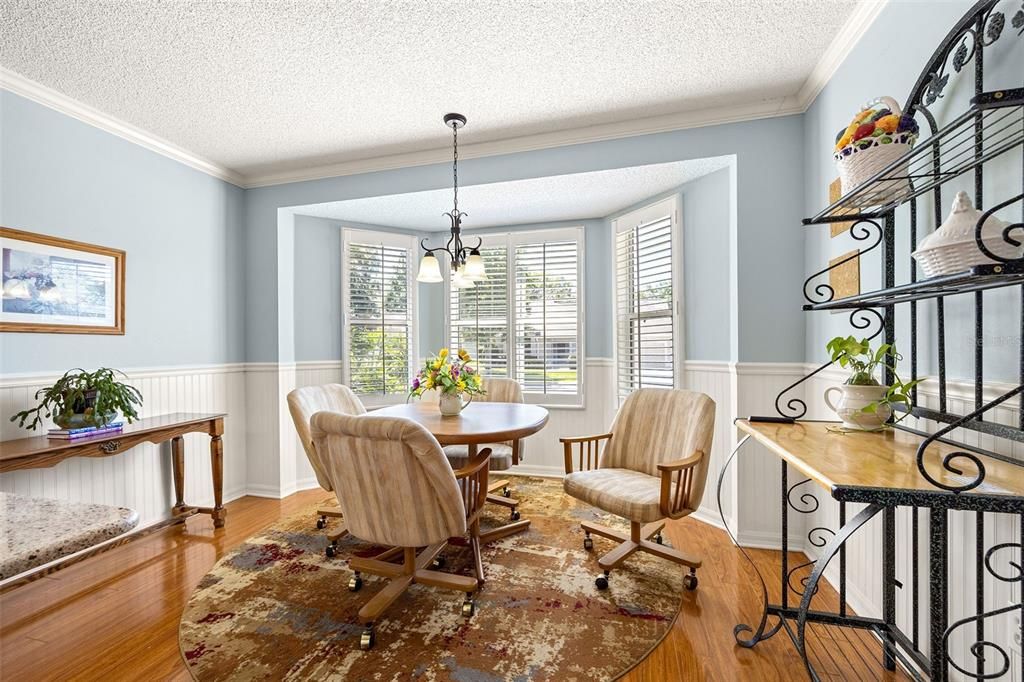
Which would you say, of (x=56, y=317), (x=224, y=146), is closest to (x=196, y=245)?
(x=224, y=146)

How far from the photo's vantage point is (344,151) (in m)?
3.63

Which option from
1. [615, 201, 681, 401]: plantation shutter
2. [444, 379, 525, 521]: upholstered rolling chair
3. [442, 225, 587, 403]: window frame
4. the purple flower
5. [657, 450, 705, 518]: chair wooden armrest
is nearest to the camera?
the purple flower

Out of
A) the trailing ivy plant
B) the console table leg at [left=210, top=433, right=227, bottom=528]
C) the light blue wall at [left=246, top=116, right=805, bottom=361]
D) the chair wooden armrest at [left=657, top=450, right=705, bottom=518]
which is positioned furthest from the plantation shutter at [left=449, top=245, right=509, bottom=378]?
the trailing ivy plant

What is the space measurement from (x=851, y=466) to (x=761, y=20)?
6.84ft

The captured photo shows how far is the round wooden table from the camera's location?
232 centimetres

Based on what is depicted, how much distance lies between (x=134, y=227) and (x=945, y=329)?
4458 millimetres

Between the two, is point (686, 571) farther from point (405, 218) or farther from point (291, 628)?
point (405, 218)

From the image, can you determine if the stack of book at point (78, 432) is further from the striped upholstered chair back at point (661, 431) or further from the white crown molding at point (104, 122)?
the striped upholstered chair back at point (661, 431)

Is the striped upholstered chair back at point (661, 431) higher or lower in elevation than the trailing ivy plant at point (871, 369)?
lower

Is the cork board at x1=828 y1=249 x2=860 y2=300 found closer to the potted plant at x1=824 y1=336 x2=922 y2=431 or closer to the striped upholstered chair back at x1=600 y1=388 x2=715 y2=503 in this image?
the potted plant at x1=824 y1=336 x2=922 y2=431

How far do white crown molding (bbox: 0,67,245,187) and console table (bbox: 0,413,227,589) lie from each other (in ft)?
6.29

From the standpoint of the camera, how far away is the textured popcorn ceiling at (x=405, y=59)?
83.1 inches

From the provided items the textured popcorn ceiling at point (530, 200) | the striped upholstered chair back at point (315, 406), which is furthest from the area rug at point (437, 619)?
the textured popcorn ceiling at point (530, 200)

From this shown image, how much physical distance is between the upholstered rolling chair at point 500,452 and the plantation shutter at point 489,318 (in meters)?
0.79
